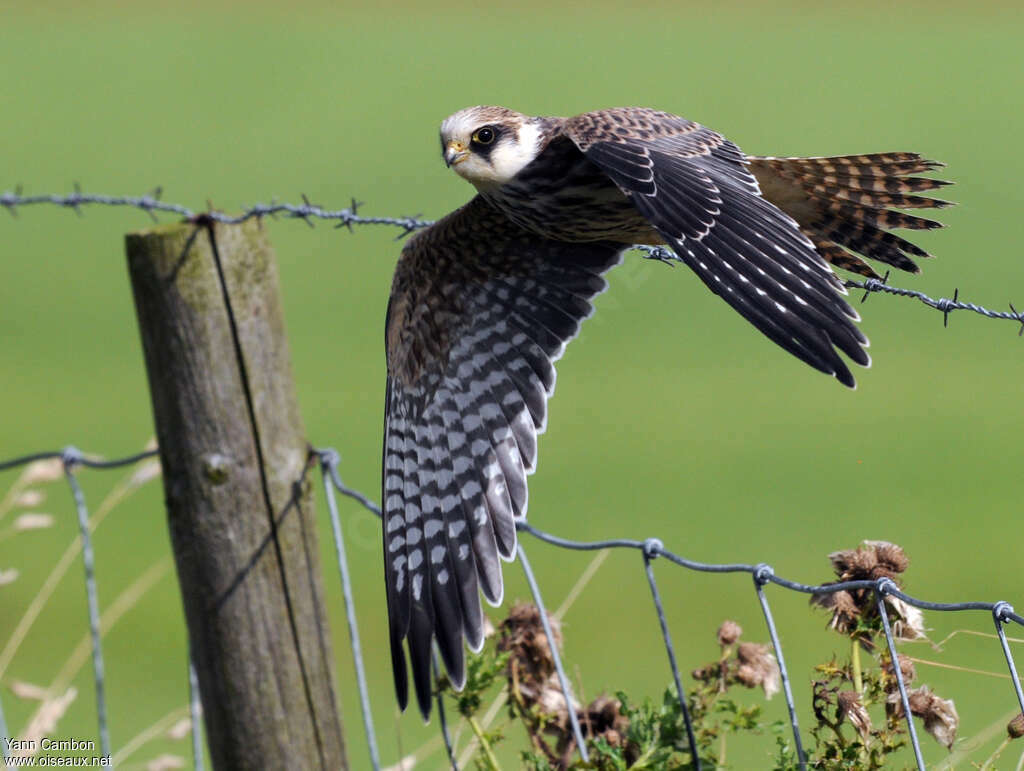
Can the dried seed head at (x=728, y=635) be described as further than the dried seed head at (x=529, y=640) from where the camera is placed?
No

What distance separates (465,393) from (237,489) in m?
1.34

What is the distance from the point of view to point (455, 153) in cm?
384

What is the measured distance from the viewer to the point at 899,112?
2108 cm

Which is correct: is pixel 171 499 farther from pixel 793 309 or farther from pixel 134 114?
pixel 134 114

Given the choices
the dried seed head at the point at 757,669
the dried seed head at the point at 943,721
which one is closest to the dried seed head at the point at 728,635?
the dried seed head at the point at 757,669

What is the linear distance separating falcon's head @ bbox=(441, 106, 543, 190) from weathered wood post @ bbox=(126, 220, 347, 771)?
3.96 feet

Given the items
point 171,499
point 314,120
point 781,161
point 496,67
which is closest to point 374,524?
point 781,161

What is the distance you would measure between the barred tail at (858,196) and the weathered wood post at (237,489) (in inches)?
63.2

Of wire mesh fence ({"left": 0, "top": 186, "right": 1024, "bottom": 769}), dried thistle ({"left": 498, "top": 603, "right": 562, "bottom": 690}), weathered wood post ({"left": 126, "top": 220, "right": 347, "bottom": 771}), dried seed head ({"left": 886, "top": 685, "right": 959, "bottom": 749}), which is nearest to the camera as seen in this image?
wire mesh fence ({"left": 0, "top": 186, "right": 1024, "bottom": 769})

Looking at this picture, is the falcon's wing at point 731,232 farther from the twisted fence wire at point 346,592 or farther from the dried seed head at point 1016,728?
the twisted fence wire at point 346,592

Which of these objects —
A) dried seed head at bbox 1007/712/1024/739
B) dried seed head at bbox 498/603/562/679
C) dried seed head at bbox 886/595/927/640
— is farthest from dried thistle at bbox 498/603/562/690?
dried seed head at bbox 1007/712/1024/739

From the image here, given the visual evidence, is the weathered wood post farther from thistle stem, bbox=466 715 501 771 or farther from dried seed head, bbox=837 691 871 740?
dried seed head, bbox=837 691 871 740

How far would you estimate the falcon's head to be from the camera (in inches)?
149

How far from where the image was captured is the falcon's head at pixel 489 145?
12.4 feet
